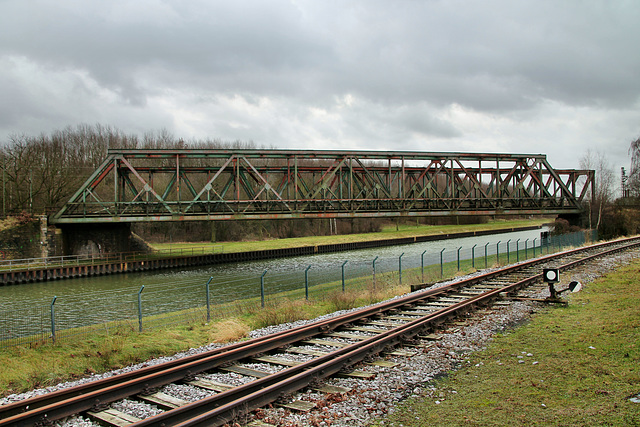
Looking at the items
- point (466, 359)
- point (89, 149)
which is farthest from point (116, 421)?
point (89, 149)

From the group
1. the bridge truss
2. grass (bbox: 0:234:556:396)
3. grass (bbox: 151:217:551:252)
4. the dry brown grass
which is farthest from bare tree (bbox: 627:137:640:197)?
the dry brown grass

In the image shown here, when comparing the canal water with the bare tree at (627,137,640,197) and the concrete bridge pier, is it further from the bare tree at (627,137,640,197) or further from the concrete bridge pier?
the bare tree at (627,137,640,197)

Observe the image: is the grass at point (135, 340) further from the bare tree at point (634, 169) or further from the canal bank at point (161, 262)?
the bare tree at point (634, 169)

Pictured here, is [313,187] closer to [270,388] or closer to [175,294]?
[175,294]

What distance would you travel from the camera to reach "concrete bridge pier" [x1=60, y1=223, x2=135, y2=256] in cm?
4150

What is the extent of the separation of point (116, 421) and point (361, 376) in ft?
13.6

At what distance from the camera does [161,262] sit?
4322cm

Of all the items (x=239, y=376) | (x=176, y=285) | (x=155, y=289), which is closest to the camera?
(x=239, y=376)

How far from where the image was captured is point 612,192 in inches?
2438

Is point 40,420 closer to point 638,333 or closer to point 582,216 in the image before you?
point 638,333

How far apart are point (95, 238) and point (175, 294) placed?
19.8 meters

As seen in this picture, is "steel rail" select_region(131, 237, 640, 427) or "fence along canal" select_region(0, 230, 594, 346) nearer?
"steel rail" select_region(131, 237, 640, 427)

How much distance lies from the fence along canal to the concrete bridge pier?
551cm

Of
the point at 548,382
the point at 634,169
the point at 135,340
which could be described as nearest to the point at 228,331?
the point at 135,340
